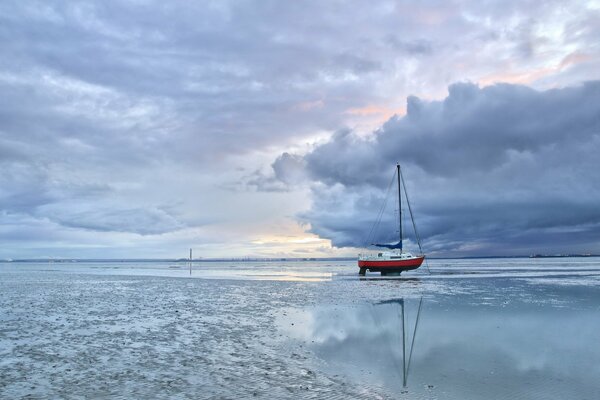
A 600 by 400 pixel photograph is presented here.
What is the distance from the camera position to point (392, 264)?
76375 millimetres

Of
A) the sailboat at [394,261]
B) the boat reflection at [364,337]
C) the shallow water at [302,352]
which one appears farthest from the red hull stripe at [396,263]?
the shallow water at [302,352]

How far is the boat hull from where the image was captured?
7488 cm

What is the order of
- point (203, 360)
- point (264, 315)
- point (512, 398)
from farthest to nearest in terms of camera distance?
point (264, 315) < point (203, 360) < point (512, 398)

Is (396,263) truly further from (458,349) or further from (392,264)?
(458,349)

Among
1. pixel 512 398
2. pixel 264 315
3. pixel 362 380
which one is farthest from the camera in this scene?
pixel 264 315

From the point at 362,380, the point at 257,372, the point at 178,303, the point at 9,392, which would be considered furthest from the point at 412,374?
the point at 178,303

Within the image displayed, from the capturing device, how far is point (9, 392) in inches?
476

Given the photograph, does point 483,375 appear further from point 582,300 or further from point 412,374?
point 582,300

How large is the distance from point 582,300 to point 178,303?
30503 millimetres

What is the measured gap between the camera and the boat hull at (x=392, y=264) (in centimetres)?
7488

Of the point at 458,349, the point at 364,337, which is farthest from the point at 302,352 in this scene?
the point at 458,349

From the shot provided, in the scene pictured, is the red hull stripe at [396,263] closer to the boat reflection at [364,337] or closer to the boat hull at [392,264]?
the boat hull at [392,264]

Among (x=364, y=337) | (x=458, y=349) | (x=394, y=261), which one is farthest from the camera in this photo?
(x=394, y=261)

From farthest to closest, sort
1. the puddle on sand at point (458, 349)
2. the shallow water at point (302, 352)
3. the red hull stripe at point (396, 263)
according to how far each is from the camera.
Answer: the red hull stripe at point (396, 263), the puddle on sand at point (458, 349), the shallow water at point (302, 352)
